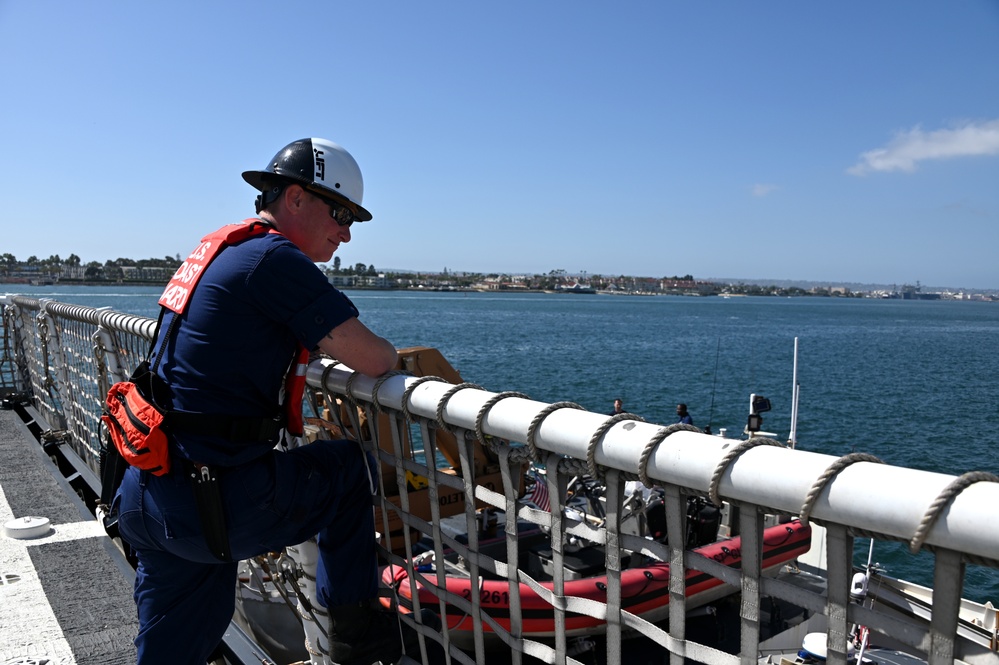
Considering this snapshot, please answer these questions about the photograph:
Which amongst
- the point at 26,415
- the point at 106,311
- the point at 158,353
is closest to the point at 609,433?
the point at 158,353

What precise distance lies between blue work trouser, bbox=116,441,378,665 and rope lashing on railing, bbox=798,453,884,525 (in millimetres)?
1579

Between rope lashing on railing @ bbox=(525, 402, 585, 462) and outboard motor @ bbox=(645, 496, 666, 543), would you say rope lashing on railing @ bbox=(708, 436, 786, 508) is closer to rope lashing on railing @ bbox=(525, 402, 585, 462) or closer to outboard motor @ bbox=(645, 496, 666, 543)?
rope lashing on railing @ bbox=(525, 402, 585, 462)

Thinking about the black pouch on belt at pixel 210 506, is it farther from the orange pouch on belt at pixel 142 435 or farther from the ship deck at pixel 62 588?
the ship deck at pixel 62 588

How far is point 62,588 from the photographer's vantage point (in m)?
3.67

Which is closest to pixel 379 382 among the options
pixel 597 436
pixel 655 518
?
pixel 597 436

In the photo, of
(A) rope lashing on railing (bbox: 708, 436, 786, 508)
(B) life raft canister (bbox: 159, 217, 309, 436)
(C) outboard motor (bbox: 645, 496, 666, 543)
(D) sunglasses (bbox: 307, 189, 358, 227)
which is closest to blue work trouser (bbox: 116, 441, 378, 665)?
(B) life raft canister (bbox: 159, 217, 309, 436)

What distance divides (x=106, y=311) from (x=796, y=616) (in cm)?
710

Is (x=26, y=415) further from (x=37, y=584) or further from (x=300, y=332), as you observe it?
(x=300, y=332)

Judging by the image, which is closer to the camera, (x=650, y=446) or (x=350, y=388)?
(x=650, y=446)

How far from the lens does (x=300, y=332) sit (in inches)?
84.7

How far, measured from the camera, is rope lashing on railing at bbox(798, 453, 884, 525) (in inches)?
51.6

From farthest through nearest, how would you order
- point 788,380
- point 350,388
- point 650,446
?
point 788,380 → point 350,388 → point 650,446

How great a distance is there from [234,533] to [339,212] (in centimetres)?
110

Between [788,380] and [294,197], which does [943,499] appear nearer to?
[294,197]
